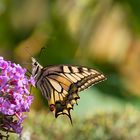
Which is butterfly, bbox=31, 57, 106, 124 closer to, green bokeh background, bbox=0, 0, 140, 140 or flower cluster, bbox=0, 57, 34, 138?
flower cluster, bbox=0, 57, 34, 138

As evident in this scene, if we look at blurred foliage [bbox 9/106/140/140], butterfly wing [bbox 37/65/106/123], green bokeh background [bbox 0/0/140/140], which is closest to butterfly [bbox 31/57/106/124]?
butterfly wing [bbox 37/65/106/123]

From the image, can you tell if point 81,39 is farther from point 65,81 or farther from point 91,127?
point 65,81

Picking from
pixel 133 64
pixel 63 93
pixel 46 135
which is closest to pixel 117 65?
pixel 133 64

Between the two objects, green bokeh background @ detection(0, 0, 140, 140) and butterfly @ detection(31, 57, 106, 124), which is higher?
green bokeh background @ detection(0, 0, 140, 140)

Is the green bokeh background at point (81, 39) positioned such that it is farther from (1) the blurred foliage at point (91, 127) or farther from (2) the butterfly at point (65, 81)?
(2) the butterfly at point (65, 81)

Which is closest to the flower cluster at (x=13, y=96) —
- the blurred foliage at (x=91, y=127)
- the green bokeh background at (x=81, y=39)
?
the blurred foliage at (x=91, y=127)

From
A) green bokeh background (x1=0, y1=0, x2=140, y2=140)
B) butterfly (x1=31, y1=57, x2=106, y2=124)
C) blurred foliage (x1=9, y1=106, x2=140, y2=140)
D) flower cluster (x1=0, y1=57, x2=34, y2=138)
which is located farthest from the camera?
green bokeh background (x1=0, y1=0, x2=140, y2=140)
